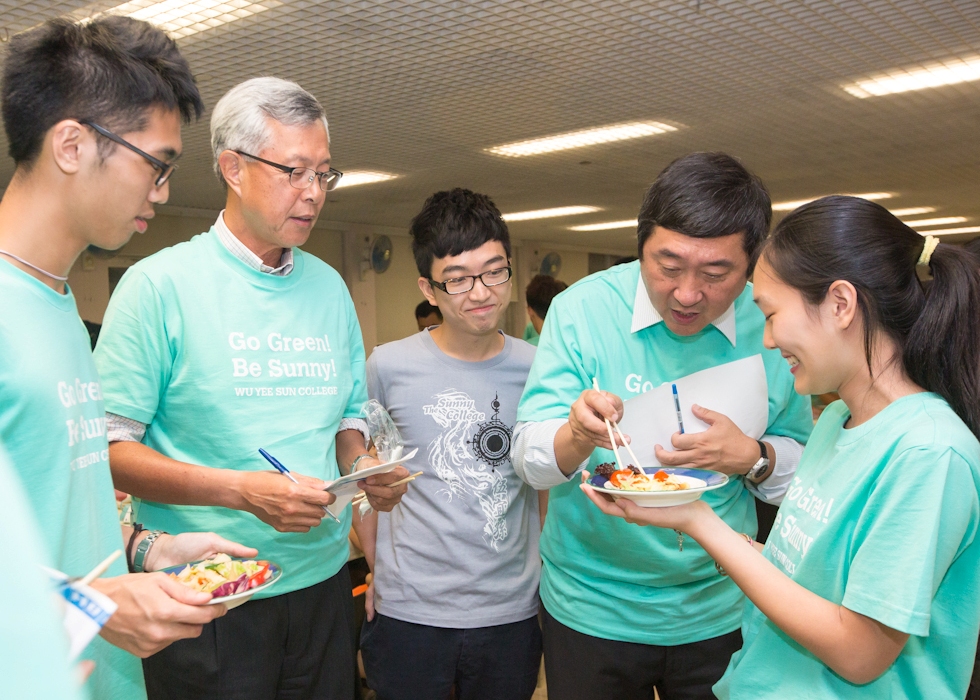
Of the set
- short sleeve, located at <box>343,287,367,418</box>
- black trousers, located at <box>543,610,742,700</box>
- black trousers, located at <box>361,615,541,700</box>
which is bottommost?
black trousers, located at <box>361,615,541,700</box>

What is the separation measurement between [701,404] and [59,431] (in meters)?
1.30

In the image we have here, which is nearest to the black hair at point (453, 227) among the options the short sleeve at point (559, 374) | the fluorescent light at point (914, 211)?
the short sleeve at point (559, 374)

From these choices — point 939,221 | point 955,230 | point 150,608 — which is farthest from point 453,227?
point 955,230

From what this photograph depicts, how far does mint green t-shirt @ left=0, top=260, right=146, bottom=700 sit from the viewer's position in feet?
3.59

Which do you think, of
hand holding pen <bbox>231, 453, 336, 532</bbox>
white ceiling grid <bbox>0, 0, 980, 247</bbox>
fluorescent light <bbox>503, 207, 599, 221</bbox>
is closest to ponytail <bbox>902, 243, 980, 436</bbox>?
hand holding pen <bbox>231, 453, 336, 532</bbox>

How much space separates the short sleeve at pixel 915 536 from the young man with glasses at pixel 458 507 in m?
1.09

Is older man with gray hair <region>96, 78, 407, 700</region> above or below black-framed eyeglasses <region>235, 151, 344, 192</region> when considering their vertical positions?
below

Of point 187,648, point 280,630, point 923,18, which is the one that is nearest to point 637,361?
point 280,630

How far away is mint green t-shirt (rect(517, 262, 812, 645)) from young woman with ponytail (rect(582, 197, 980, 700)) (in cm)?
42

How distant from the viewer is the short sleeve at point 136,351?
1.56m

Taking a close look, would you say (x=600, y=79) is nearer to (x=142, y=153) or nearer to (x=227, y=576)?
(x=142, y=153)

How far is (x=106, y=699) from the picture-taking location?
129 cm

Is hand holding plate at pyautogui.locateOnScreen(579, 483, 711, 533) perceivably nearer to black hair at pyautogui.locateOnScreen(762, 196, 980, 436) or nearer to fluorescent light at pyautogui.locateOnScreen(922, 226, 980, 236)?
black hair at pyautogui.locateOnScreen(762, 196, 980, 436)

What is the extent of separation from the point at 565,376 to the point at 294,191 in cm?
76
